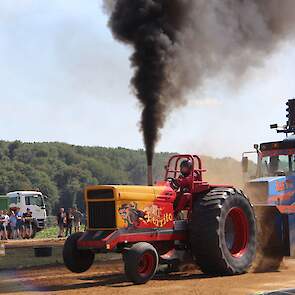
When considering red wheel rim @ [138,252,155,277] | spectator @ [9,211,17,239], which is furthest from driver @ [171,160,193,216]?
spectator @ [9,211,17,239]

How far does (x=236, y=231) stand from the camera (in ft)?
37.5

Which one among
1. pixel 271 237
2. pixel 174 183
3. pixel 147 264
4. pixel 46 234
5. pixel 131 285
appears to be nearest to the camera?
pixel 131 285

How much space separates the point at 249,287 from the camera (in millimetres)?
9234

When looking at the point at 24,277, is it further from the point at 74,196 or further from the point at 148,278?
the point at 74,196

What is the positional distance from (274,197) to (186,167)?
2.92m

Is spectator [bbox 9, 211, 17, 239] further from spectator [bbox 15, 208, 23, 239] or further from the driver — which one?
the driver

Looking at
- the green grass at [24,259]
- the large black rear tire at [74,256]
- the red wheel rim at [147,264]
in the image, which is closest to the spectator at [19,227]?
the green grass at [24,259]

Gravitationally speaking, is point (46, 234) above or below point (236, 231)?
below

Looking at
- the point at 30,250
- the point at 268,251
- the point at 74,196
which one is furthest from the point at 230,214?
the point at 74,196

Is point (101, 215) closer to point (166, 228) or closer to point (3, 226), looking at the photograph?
point (166, 228)

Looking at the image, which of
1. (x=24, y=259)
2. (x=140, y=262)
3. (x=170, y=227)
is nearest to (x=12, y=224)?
(x=24, y=259)

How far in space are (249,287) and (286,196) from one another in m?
4.34

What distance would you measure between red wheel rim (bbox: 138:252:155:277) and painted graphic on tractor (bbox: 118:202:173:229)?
579 millimetres

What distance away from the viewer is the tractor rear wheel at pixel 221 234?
33.8ft
